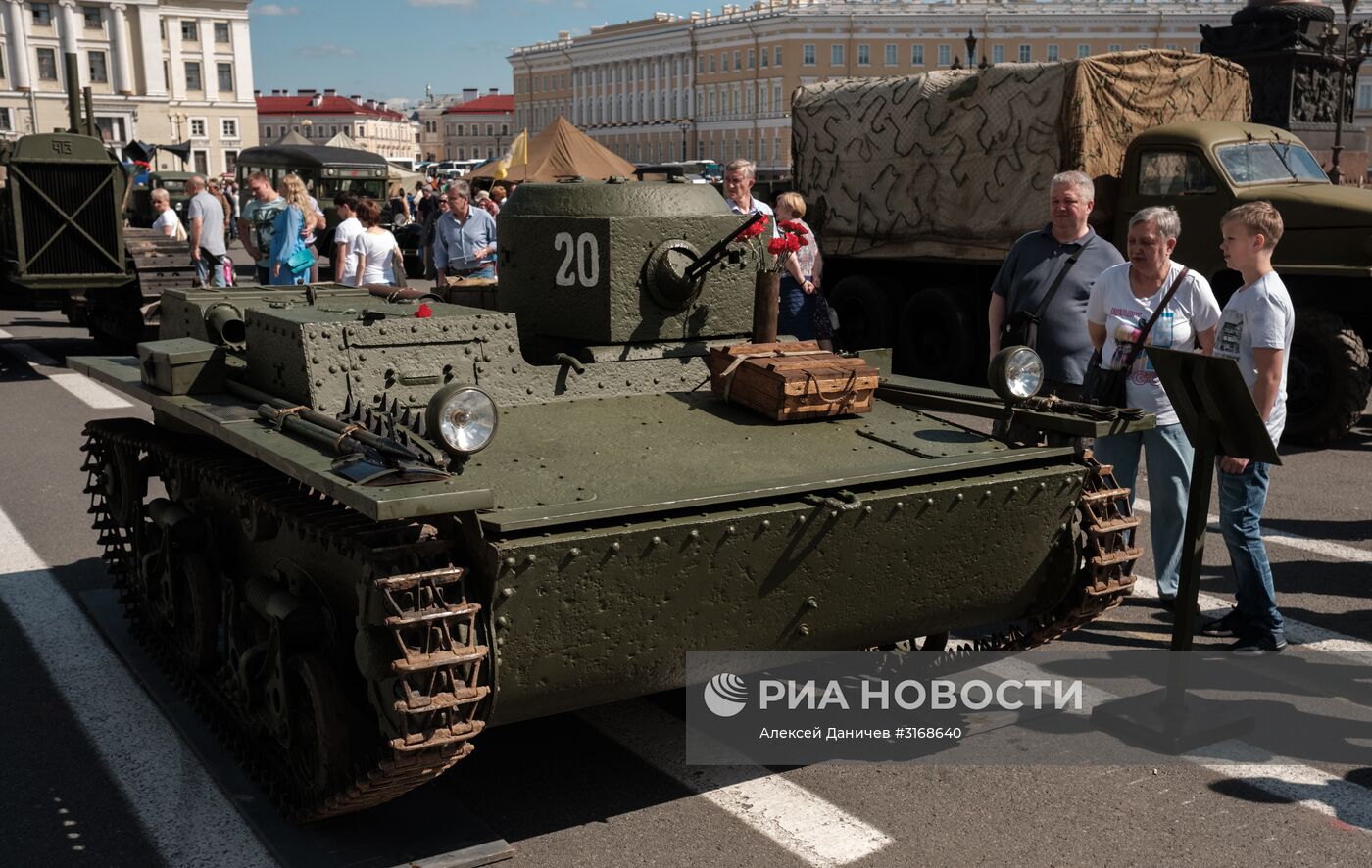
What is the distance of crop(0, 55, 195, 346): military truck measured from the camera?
15.4m

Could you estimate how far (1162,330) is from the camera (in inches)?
261

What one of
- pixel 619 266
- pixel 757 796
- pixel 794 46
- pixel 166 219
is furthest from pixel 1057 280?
pixel 794 46

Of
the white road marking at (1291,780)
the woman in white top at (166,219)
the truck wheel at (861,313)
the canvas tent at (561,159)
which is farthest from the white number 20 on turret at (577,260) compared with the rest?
the canvas tent at (561,159)

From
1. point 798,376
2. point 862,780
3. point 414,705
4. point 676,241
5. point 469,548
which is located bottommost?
point 862,780

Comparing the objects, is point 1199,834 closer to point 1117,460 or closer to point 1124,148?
point 1117,460

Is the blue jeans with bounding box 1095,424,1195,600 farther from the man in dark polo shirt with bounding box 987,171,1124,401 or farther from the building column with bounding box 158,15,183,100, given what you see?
the building column with bounding box 158,15,183,100

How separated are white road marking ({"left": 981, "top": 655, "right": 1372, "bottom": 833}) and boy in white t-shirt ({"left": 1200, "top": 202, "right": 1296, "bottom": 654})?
1.10 m

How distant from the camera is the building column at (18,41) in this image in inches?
3610

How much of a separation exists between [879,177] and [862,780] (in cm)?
1050

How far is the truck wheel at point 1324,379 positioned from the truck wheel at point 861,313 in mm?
4556

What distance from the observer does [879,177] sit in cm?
1493

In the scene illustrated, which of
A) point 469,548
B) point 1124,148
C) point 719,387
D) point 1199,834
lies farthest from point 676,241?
point 1124,148

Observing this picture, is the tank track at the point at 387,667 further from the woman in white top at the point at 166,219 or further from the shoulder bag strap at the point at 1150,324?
the woman in white top at the point at 166,219

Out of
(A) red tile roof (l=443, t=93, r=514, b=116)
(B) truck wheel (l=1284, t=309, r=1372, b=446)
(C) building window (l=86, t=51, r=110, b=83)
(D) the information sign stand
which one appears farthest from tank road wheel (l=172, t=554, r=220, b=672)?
(A) red tile roof (l=443, t=93, r=514, b=116)
